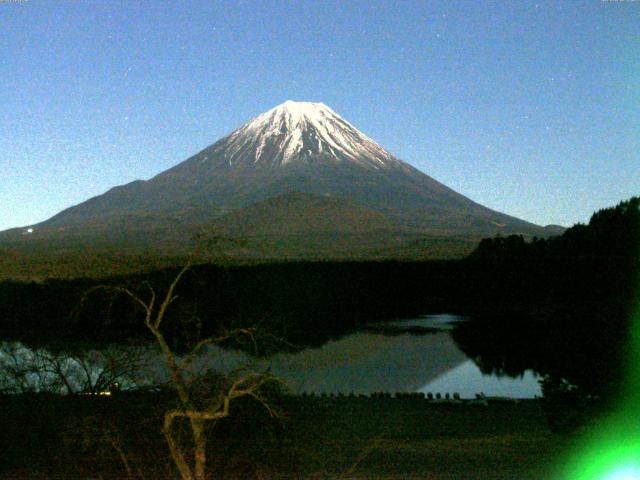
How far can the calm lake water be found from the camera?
483 inches

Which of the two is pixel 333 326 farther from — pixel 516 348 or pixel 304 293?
pixel 516 348

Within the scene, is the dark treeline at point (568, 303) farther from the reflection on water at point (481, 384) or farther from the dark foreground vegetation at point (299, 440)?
the dark foreground vegetation at point (299, 440)

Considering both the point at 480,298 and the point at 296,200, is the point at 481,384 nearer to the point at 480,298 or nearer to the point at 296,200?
the point at 480,298

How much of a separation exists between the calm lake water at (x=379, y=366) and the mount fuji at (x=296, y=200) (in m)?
21.3

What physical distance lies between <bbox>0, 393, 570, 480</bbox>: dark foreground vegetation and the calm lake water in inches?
101

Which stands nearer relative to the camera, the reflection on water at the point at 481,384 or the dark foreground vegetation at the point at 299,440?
the dark foreground vegetation at the point at 299,440

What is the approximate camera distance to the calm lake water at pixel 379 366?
40.2ft

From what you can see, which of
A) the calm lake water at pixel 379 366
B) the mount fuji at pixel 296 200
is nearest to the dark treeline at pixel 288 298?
the calm lake water at pixel 379 366

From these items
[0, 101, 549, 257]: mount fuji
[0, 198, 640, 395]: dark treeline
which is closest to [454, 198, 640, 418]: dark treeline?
[0, 198, 640, 395]: dark treeline

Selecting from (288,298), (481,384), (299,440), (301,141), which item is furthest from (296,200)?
(299,440)

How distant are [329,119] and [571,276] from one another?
6264 cm

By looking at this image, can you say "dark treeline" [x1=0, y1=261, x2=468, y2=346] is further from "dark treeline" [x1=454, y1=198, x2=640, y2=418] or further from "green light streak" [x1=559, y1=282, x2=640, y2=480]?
"green light streak" [x1=559, y1=282, x2=640, y2=480]

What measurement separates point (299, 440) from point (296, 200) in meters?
56.7

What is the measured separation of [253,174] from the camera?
241ft
